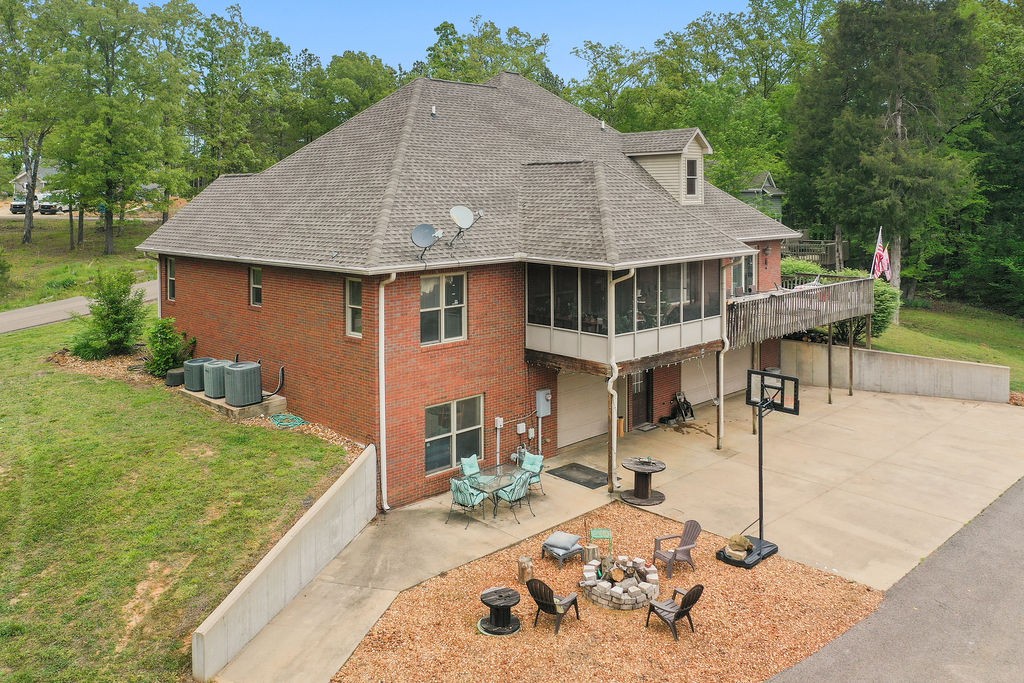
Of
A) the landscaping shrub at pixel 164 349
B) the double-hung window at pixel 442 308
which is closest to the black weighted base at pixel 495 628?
the double-hung window at pixel 442 308

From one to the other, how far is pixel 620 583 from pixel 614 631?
1057mm

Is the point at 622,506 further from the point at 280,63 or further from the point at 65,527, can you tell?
the point at 280,63

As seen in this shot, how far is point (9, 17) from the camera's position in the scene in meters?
→ 45.7

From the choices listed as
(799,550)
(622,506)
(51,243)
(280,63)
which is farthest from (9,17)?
(799,550)

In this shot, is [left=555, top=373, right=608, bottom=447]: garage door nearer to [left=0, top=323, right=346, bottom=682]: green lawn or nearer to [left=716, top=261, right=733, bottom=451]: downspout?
[left=716, top=261, right=733, bottom=451]: downspout

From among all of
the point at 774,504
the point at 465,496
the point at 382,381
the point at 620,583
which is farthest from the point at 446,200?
the point at 774,504

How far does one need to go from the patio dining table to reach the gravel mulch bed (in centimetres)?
187

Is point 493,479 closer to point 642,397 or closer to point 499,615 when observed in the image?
point 499,615

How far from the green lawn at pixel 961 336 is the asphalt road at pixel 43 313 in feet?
98.4

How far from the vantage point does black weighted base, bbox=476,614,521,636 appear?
33.7 feet

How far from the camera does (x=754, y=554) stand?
12.4 metres

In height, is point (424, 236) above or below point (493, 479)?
above

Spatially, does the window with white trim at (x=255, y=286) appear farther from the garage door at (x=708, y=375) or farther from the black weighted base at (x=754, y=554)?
the black weighted base at (x=754, y=554)

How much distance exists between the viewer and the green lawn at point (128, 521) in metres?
9.84
